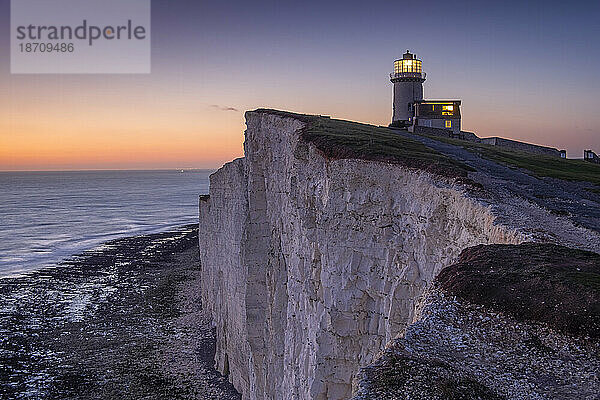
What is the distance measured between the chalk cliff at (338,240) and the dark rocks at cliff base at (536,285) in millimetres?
687

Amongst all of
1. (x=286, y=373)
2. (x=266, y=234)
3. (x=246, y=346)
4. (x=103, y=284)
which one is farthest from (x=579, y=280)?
(x=103, y=284)

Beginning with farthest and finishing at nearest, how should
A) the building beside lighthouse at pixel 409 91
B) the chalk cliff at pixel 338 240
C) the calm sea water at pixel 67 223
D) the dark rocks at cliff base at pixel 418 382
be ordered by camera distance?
the calm sea water at pixel 67 223 → the building beside lighthouse at pixel 409 91 → the chalk cliff at pixel 338 240 → the dark rocks at cliff base at pixel 418 382

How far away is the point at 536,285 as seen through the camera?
7750 millimetres

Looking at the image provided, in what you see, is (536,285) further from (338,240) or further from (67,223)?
(67,223)

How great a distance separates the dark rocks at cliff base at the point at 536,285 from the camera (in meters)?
7.09

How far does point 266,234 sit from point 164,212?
10764 cm

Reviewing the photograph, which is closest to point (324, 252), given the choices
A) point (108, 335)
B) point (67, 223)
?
point (108, 335)

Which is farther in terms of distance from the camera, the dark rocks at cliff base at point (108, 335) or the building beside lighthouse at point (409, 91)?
the building beside lighthouse at point (409, 91)

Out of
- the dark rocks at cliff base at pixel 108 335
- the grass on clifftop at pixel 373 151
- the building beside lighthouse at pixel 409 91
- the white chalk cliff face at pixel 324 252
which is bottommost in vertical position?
the dark rocks at cliff base at pixel 108 335

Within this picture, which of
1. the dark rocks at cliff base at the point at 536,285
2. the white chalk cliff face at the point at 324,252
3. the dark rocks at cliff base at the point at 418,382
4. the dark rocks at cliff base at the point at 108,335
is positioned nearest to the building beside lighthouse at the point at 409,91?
the dark rocks at cliff base at the point at 108,335

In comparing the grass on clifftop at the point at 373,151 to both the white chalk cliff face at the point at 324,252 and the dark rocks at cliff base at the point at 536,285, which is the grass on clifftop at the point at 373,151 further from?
the dark rocks at cliff base at the point at 536,285

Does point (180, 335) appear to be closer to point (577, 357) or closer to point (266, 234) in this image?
point (266, 234)

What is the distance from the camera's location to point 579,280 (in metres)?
7.80

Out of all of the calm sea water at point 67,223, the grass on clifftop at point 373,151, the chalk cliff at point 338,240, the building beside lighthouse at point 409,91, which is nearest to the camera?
the chalk cliff at point 338,240
